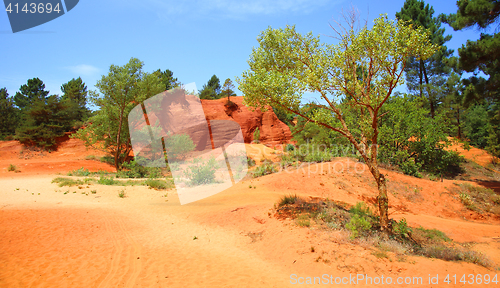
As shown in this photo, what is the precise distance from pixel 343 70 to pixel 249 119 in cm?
3173

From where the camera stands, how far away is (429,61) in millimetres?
27625

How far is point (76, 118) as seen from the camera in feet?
115

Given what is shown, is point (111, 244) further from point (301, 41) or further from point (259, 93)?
point (301, 41)

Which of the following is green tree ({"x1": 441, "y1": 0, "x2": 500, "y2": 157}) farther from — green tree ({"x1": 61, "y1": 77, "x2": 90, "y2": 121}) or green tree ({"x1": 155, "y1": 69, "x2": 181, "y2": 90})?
green tree ({"x1": 61, "y1": 77, "x2": 90, "y2": 121})

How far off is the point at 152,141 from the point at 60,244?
64.1ft

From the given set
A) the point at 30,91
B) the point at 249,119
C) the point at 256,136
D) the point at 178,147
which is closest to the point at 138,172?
the point at 178,147

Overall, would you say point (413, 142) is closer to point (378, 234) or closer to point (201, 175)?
point (378, 234)

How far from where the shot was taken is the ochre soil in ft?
16.2

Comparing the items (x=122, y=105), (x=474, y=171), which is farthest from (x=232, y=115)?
(x=474, y=171)

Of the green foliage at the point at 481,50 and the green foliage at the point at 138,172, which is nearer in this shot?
the green foliage at the point at 481,50

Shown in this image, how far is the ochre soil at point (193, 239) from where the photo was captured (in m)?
4.94

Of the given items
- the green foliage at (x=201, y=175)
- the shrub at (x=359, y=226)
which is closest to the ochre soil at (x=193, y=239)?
the shrub at (x=359, y=226)

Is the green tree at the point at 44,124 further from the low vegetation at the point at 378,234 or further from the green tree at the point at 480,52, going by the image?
the green tree at the point at 480,52

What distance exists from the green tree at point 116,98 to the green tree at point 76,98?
48.9ft
